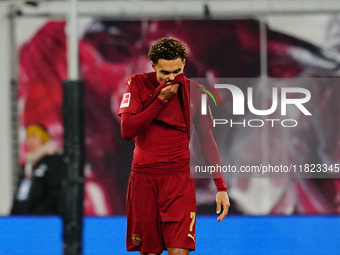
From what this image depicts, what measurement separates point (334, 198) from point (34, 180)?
4225 millimetres

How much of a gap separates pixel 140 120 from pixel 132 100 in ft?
0.70

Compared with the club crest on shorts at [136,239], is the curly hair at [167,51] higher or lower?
higher

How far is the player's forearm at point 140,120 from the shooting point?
4.07 m

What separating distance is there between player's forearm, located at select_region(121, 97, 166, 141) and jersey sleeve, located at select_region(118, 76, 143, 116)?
0.23 feet

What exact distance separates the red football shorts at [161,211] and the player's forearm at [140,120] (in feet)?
1.16

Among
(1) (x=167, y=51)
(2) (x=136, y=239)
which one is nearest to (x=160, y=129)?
(1) (x=167, y=51)

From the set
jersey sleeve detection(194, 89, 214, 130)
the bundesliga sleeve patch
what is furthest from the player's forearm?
jersey sleeve detection(194, 89, 214, 130)

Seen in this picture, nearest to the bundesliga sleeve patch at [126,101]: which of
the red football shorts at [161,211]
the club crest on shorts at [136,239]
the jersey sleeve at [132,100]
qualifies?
the jersey sleeve at [132,100]

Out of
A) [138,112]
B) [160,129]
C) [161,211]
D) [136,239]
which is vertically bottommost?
[136,239]

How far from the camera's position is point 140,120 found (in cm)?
409

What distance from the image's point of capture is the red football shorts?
4285 mm

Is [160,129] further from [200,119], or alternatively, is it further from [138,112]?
[200,119]

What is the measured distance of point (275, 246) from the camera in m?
7.82

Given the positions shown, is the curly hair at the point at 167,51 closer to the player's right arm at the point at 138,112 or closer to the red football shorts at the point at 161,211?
the player's right arm at the point at 138,112
